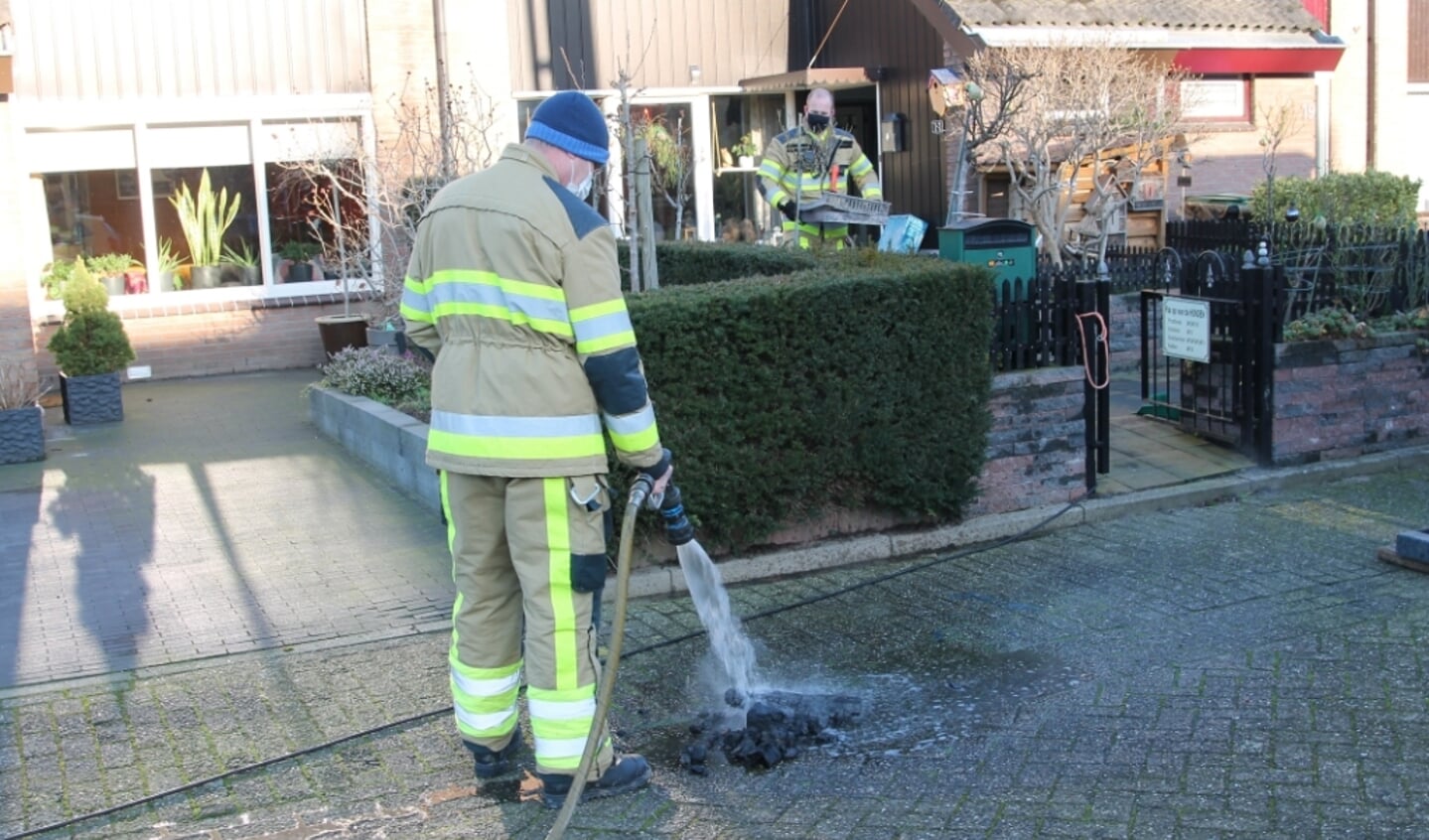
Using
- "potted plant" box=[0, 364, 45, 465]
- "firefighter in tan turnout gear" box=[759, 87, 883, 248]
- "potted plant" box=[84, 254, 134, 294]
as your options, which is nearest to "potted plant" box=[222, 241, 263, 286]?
"potted plant" box=[84, 254, 134, 294]

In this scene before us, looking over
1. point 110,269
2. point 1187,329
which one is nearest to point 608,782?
point 1187,329

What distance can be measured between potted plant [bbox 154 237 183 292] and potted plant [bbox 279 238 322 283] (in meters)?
1.03

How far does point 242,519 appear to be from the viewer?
8.26 m

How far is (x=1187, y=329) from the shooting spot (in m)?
9.01

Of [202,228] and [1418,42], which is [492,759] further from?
[1418,42]

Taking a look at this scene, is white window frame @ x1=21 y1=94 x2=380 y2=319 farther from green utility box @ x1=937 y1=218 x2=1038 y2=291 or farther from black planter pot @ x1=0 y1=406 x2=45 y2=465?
green utility box @ x1=937 y1=218 x2=1038 y2=291

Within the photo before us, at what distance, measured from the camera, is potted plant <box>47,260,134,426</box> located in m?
11.2

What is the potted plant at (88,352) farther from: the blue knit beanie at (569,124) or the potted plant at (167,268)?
the blue knit beanie at (569,124)

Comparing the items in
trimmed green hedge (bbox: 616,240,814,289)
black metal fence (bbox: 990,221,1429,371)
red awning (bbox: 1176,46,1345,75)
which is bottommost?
black metal fence (bbox: 990,221,1429,371)

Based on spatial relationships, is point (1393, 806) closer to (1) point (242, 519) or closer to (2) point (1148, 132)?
(1) point (242, 519)

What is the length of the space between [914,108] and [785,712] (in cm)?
1199

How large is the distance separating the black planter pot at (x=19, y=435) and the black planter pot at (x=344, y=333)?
13.0 ft

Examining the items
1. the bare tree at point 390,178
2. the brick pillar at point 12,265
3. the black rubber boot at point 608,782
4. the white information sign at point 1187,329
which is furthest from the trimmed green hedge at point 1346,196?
the black rubber boot at point 608,782

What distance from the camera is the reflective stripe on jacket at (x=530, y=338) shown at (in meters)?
4.43
